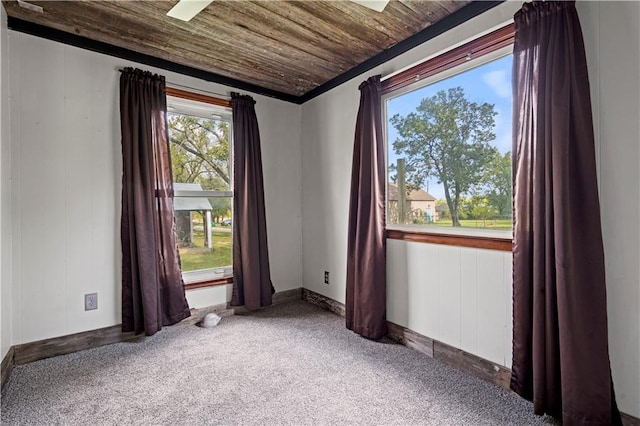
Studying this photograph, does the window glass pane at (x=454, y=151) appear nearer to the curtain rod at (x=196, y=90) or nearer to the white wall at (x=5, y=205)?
the curtain rod at (x=196, y=90)

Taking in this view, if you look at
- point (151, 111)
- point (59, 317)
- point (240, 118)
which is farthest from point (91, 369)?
point (240, 118)

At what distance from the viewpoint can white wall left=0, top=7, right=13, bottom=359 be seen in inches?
78.4

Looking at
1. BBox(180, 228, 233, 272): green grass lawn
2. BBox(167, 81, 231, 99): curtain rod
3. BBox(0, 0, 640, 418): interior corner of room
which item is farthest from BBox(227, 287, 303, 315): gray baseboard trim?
BBox(167, 81, 231, 99): curtain rod

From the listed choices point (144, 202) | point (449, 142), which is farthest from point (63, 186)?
point (449, 142)

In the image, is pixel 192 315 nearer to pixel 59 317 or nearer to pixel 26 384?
pixel 59 317

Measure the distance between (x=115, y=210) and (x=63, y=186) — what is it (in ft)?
1.20

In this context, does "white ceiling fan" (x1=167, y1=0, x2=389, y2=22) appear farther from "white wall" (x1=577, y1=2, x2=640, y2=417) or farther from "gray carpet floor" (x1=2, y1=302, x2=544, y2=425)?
"gray carpet floor" (x1=2, y1=302, x2=544, y2=425)

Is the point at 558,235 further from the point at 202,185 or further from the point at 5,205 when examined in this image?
the point at 5,205

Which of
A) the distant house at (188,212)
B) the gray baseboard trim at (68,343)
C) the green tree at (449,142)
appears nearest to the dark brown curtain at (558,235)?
the green tree at (449,142)

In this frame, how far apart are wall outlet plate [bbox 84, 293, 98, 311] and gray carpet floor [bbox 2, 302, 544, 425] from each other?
12.5 inches

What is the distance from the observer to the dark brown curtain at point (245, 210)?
322cm

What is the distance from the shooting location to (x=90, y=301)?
2.48 metres

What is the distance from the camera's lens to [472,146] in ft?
7.07

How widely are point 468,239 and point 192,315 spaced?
2.44 m
